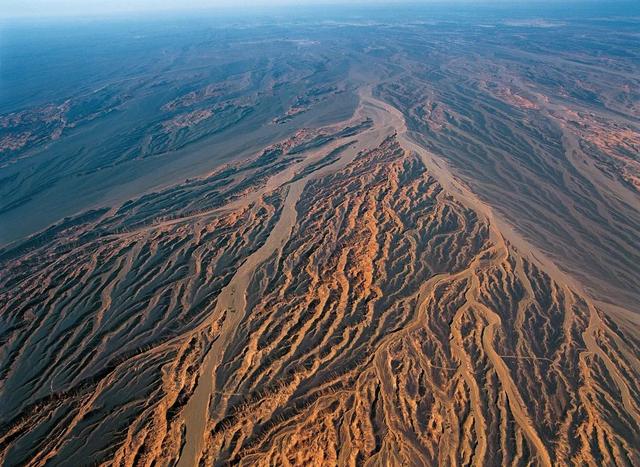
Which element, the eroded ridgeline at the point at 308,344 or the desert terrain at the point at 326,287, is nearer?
the eroded ridgeline at the point at 308,344

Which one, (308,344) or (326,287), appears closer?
(308,344)

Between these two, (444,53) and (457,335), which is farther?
(444,53)

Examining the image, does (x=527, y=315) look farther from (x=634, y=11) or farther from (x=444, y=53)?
(x=634, y=11)

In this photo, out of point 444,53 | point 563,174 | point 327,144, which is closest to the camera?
point 563,174

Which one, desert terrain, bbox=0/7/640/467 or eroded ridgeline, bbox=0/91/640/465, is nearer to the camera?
eroded ridgeline, bbox=0/91/640/465

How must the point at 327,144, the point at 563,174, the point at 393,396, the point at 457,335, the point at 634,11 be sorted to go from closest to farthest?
the point at 393,396 < the point at 457,335 < the point at 563,174 < the point at 327,144 < the point at 634,11

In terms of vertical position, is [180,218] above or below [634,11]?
above

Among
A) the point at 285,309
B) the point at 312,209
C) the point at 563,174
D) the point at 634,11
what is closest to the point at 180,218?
the point at 312,209
